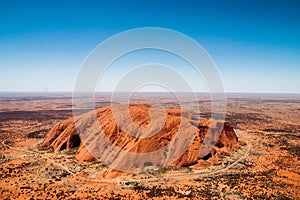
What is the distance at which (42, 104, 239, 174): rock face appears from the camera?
3625cm

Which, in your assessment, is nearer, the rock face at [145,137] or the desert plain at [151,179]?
the desert plain at [151,179]

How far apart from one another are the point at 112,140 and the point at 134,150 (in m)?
5.98

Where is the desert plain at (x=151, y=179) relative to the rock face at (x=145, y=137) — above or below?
below

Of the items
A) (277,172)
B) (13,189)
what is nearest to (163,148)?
(277,172)

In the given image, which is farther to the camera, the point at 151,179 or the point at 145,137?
the point at 145,137

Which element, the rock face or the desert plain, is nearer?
the desert plain

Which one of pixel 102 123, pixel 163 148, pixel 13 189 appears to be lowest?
pixel 13 189

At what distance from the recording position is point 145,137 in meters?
36.9

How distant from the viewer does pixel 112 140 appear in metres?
39.5

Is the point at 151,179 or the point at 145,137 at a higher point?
the point at 145,137

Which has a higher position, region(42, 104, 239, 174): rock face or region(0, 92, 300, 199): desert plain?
region(42, 104, 239, 174): rock face

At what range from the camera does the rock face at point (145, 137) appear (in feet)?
119

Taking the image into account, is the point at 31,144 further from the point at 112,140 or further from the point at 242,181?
the point at 242,181

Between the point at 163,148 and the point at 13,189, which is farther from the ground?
the point at 163,148
